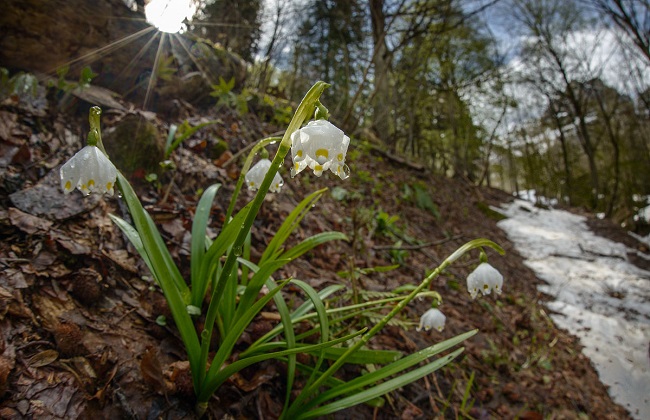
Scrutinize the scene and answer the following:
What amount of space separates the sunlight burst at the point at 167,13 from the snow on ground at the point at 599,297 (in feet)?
18.3

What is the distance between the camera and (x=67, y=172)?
3.60 feet

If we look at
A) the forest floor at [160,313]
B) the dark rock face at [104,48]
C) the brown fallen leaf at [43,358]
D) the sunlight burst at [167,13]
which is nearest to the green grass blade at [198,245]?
the forest floor at [160,313]

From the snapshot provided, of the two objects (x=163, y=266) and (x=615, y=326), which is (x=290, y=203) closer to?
(x=163, y=266)

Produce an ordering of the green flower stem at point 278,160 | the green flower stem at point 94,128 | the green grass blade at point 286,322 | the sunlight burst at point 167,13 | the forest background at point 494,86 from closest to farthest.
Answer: the green flower stem at point 278,160
the green flower stem at point 94,128
the green grass blade at point 286,322
the sunlight burst at point 167,13
the forest background at point 494,86

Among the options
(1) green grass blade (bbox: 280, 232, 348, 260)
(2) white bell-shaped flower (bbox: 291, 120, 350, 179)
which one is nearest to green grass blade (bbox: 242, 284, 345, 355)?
(1) green grass blade (bbox: 280, 232, 348, 260)

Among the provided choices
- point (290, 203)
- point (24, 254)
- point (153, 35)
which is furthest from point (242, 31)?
point (24, 254)

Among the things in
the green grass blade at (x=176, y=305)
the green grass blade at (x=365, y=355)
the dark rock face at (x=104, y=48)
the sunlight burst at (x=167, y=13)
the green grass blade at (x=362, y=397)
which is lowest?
the green grass blade at (x=362, y=397)

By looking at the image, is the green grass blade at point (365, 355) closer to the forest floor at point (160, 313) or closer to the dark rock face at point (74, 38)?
the forest floor at point (160, 313)

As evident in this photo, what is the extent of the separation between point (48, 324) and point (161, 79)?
115 inches

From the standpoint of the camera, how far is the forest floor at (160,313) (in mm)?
1148

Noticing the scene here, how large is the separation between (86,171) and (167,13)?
2.68m

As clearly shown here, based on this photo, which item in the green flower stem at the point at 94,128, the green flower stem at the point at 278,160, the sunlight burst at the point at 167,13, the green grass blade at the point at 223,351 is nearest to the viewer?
the green flower stem at the point at 278,160

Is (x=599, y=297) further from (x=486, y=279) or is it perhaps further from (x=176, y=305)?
(x=176, y=305)

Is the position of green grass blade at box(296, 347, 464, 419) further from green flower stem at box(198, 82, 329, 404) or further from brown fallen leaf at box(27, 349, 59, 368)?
brown fallen leaf at box(27, 349, 59, 368)
